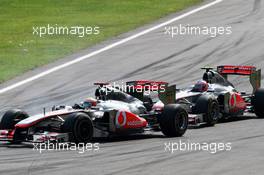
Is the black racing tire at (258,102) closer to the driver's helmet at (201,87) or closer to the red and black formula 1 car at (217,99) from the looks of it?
the red and black formula 1 car at (217,99)

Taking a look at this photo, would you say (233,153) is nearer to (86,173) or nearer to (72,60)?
(86,173)

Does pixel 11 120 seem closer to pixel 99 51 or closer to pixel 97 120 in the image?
pixel 97 120

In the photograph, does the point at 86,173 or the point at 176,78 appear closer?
the point at 86,173

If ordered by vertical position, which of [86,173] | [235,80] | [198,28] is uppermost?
[198,28]

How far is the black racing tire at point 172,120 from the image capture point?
20.8m

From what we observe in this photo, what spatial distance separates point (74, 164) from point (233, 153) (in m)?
3.48

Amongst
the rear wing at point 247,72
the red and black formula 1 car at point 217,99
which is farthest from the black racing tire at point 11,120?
the rear wing at point 247,72

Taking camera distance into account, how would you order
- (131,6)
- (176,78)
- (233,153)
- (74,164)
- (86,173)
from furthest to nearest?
(131,6) < (176,78) < (233,153) < (74,164) < (86,173)

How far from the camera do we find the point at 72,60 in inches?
1383

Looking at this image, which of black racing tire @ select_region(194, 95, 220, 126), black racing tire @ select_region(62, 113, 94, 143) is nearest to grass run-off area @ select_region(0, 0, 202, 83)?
black racing tire @ select_region(194, 95, 220, 126)

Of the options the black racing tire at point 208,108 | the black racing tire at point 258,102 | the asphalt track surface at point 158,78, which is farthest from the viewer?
the black racing tire at point 258,102

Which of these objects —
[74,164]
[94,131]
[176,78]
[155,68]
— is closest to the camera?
[74,164]

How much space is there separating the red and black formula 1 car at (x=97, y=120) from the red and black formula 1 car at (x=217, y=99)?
122 cm

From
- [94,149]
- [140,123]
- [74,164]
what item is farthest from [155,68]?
[74,164]
